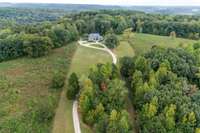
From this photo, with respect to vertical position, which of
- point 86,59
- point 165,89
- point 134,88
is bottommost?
point 86,59

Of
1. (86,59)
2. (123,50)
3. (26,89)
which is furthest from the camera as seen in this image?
(123,50)

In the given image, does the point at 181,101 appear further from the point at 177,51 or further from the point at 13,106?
the point at 13,106

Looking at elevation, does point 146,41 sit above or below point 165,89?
below

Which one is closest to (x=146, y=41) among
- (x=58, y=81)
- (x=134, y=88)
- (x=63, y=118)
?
(x=134, y=88)

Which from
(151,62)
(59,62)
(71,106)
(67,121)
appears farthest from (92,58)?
(67,121)

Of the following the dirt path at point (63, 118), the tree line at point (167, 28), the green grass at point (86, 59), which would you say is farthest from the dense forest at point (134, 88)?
the tree line at point (167, 28)

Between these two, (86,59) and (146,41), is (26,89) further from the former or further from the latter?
(146,41)

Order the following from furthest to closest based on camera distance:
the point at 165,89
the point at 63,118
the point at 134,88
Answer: the point at 134,88 → the point at 165,89 → the point at 63,118

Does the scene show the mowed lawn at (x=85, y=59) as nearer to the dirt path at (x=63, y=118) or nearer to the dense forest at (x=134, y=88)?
the dense forest at (x=134, y=88)
